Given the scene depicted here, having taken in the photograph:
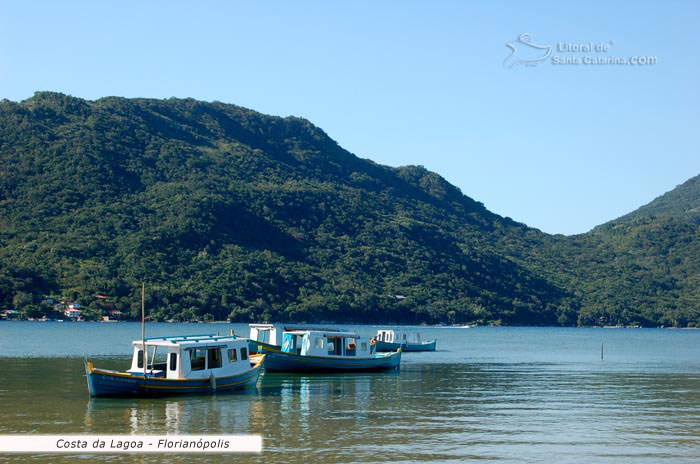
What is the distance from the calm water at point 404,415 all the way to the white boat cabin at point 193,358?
1649mm

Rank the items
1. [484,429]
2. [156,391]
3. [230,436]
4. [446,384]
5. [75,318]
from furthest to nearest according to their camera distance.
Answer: [75,318] → [446,384] → [156,391] → [484,429] → [230,436]

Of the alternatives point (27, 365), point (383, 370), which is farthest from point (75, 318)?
point (383, 370)

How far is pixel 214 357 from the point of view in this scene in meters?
48.0

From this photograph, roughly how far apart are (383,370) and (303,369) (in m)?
7.44

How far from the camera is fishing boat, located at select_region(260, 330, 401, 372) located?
64125 mm

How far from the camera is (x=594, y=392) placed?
54750 millimetres

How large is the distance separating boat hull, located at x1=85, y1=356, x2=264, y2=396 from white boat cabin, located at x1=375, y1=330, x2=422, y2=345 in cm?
5578

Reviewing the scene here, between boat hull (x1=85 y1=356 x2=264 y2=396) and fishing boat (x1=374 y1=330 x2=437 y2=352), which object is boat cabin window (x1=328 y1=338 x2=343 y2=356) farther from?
fishing boat (x1=374 y1=330 x2=437 y2=352)

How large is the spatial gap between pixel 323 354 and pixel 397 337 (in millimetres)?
41084

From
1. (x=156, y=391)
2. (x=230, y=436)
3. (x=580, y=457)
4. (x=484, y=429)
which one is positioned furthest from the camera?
(x=156, y=391)

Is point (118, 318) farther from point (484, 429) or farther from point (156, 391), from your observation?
point (484, 429)

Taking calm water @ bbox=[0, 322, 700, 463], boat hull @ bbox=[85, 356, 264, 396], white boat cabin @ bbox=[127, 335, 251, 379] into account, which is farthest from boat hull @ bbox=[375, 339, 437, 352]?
boat hull @ bbox=[85, 356, 264, 396]

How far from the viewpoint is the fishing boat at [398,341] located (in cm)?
9988
